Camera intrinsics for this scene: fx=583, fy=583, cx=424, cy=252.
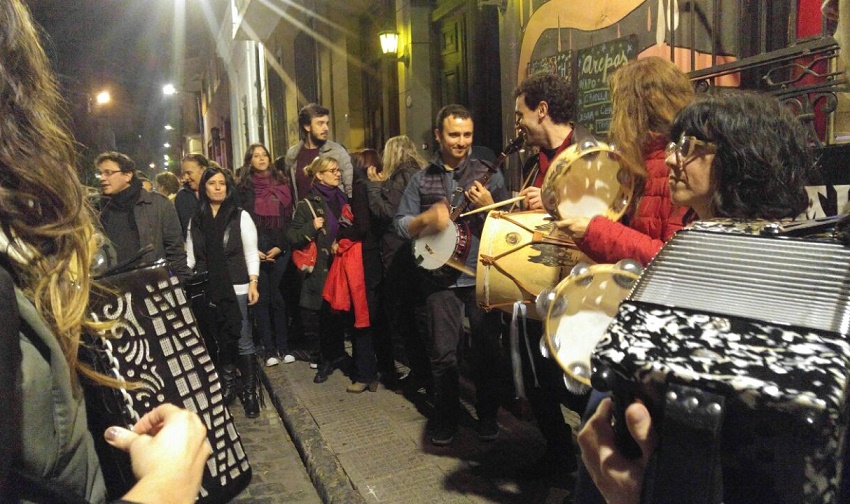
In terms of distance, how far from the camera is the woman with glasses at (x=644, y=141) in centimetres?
239

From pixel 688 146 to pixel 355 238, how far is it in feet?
12.3

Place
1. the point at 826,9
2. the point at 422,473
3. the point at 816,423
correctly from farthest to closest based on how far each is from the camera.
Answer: the point at 422,473
the point at 826,9
the point at 816,423

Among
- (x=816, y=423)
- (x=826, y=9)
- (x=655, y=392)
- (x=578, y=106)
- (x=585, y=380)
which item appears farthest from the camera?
(x=578, y=106)

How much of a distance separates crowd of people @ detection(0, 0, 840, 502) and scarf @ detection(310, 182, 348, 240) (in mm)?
15

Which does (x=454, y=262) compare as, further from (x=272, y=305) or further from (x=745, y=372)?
(x=272, y=305)

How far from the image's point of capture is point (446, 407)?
4.06 m

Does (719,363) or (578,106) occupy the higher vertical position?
(578,106)

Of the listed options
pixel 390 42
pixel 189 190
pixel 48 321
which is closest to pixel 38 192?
pixel 48 321

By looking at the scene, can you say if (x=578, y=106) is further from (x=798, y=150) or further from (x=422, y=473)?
(x=798, y=150)

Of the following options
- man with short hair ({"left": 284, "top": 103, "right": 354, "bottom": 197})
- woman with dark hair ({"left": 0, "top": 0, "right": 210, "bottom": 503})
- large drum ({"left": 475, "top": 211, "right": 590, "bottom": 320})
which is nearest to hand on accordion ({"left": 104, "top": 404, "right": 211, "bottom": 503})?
woman with dark hair ({"left": 0, "top": 0, "right": 210, "bottom": 503})

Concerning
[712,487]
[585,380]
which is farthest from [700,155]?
[712,487]

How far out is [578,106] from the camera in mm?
5805

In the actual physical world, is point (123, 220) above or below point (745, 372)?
above

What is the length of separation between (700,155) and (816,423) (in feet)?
3.66
